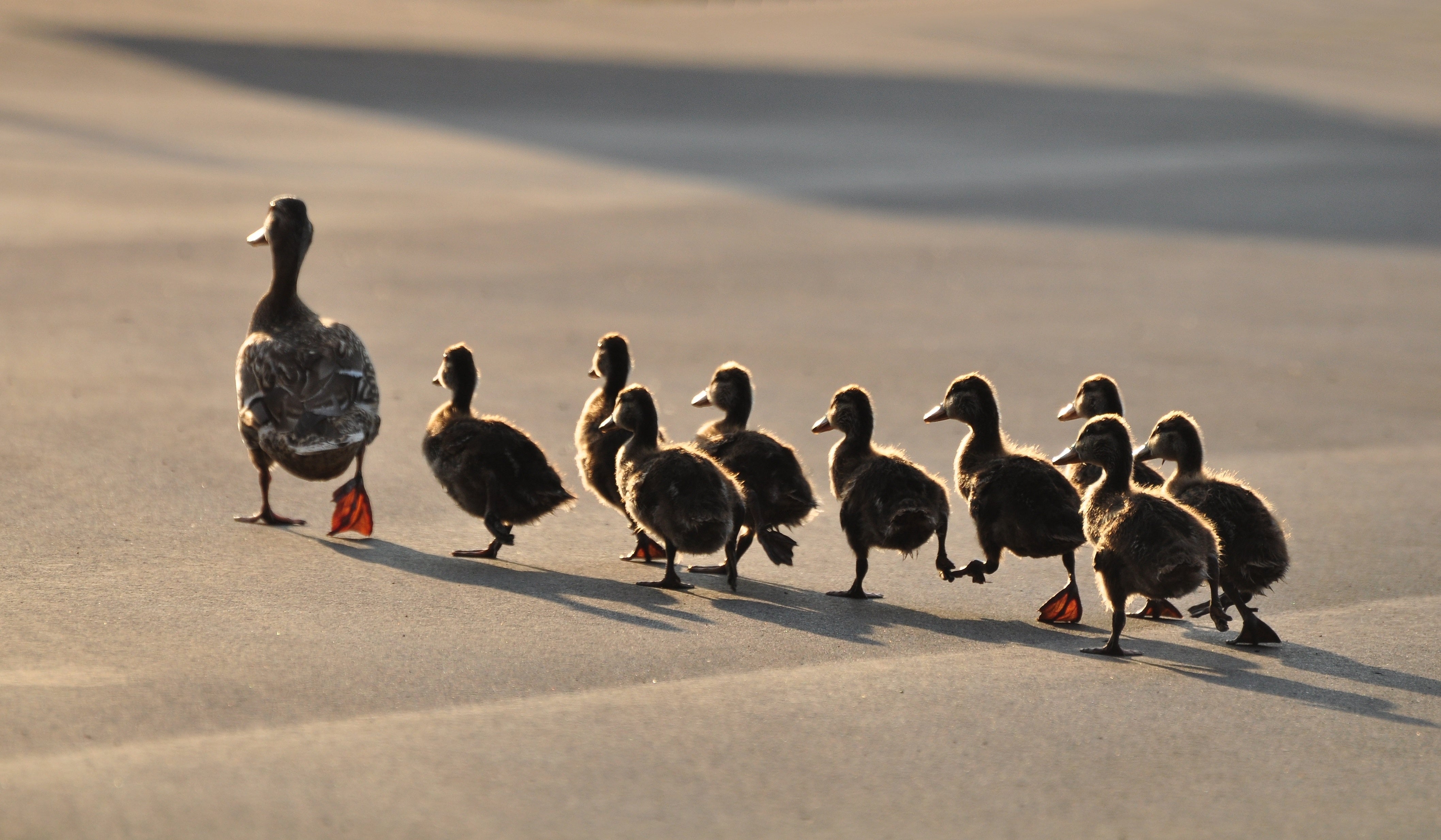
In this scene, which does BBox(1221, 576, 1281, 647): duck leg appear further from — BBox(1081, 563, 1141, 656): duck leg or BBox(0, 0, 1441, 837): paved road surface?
BBox(1081, 563, 1141, 656): duck leg

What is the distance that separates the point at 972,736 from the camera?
5.41 metres

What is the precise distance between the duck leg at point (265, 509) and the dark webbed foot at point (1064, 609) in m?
3.63

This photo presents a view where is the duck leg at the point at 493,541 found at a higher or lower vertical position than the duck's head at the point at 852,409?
lower

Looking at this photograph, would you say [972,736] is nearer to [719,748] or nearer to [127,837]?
[719,748]

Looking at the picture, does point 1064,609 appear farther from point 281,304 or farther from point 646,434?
point 281,304

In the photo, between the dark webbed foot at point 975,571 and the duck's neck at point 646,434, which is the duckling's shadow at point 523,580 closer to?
the duck's neck at point 646,434

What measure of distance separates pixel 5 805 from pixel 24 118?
2295 centimetres

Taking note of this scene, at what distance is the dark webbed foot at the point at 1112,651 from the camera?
6.43m

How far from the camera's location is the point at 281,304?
8.79 meters

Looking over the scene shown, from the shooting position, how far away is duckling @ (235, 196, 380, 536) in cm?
784

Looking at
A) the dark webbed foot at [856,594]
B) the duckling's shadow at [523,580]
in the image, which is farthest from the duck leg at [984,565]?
the duckling's shadow at [523,580]

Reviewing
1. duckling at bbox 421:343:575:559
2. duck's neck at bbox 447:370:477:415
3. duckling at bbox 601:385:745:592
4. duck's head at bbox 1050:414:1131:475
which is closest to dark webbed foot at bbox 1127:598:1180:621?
duck's head at bbox 1050:414:1131:475

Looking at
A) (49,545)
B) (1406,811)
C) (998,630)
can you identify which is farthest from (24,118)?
(1406,811)

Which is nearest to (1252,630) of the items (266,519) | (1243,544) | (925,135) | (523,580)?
(1243,544)
